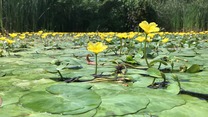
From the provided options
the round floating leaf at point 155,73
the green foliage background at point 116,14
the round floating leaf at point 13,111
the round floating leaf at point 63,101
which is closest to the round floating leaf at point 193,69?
the round floating leaf at point 155,73

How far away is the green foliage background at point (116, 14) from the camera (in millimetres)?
9156

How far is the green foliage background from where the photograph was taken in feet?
30.0

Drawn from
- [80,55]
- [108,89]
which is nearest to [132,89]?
[108,89]

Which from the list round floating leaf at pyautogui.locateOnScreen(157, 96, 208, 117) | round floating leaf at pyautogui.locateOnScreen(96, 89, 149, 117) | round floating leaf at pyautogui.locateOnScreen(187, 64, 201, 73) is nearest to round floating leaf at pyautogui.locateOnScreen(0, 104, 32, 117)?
round floating leaf at pyautogui.locateOnScreen(96, 89, 149, 117)

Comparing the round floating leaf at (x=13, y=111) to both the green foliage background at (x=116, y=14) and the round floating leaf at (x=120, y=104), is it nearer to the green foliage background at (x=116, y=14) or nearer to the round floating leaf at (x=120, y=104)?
the round floating leaf at (x=120, y=104)

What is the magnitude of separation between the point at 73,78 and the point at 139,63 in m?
0.57

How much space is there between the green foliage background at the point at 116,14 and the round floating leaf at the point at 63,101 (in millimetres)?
8100

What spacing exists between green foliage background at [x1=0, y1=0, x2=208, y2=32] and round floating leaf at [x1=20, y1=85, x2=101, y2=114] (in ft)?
26.6

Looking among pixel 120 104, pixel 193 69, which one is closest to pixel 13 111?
pixel 120 104

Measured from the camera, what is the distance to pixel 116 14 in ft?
37.4

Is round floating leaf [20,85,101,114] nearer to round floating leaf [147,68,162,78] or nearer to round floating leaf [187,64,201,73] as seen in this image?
round floating leaf [147,68,162,78]

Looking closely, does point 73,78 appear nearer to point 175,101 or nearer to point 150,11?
point 175,101

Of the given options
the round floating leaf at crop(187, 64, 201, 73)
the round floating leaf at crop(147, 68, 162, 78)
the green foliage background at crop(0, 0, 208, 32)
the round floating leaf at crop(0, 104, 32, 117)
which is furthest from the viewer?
the green foliage background at crop(0, 0, 208, 32)

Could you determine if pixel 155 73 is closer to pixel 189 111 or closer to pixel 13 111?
pixel 189 111
